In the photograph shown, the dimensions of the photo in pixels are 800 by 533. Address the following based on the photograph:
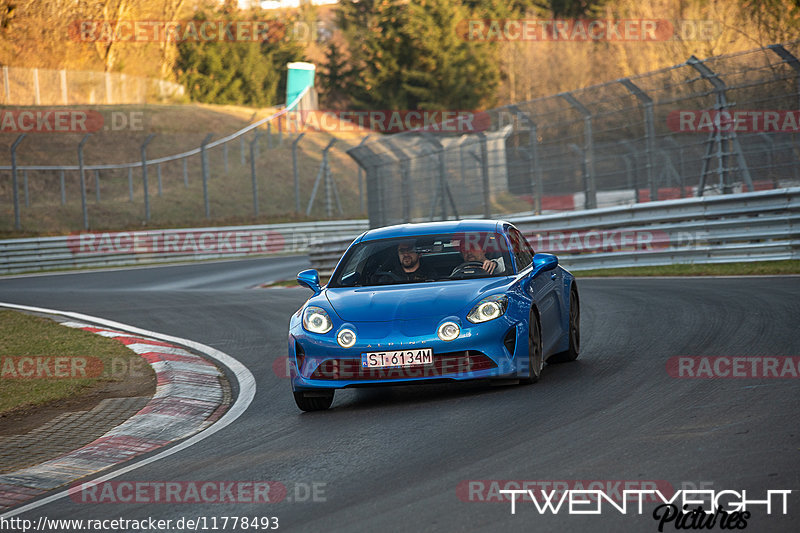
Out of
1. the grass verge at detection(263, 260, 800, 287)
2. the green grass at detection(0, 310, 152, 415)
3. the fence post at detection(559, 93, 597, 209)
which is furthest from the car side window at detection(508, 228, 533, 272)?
the fence post at detection(559, 93, 597, 209)

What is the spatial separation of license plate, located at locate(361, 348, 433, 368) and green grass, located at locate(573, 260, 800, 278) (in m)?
9.37

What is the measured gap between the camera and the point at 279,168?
52969mm

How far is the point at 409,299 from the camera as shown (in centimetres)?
771

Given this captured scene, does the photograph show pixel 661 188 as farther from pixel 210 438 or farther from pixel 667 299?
pixel 210 438

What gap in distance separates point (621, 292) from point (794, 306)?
3485 millimetres

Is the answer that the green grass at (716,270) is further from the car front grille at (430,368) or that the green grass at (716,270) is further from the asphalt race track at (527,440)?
the car front grille at (430,368)

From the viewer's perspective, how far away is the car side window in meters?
8.67

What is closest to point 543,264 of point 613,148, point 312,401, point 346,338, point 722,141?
point 346,338

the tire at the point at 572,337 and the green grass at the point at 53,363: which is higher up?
the tire at the point at 572,337

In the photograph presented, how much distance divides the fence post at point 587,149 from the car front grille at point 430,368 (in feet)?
41.1

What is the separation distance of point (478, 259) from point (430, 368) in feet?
4.62

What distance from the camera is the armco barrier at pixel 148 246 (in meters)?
31.0

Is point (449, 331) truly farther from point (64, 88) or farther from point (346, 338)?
point (64, 88)

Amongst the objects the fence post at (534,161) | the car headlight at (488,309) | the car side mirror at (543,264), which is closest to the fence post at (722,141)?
the fence post at (534,161)
